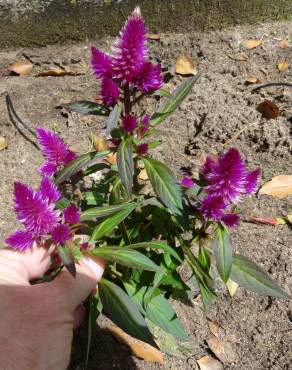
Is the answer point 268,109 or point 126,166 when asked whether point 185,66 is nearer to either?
point 268,109

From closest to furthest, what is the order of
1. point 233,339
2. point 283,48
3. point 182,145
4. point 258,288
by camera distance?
point 258,288 < point 233,339 < point 182,145 < point 283,48

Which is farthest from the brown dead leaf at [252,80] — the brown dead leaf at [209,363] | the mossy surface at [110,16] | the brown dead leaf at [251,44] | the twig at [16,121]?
the brown dead leaf at [209,363]

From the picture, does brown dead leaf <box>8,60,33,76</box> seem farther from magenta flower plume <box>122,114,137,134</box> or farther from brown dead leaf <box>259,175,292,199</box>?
magenta flower plume <box>122,114,137,134</box>

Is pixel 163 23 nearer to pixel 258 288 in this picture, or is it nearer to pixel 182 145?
pixel 182 145

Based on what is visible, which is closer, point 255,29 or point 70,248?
point 70,248

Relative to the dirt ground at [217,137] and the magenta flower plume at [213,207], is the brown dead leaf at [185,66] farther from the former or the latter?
the magenta flower plume at [213,207]

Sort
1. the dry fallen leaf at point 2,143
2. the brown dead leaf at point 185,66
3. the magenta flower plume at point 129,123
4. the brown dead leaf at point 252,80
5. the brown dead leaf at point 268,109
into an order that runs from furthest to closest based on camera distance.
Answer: the brown dead leaf at point 185,66 < the brown dead leaf at point 252,80 < the dry fallen leaf at point 2,143 < the brown dead leaf at point 268,109 < the magenta flower plume at point 129,123

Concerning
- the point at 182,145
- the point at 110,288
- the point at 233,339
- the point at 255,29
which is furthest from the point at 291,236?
the point at 255,29
